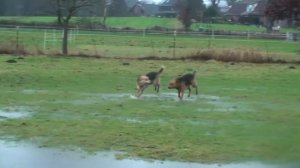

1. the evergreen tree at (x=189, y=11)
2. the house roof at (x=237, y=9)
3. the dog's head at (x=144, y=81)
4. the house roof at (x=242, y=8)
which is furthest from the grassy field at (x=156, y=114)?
the house roof at (x=237, y=9)

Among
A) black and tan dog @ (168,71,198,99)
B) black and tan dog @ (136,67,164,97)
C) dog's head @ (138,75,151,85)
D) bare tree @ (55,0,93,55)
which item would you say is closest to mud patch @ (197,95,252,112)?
black and tan dog @ (168,71,198,99)

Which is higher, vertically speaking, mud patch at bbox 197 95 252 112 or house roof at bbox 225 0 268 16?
house roof at bbox 225 0 268 16

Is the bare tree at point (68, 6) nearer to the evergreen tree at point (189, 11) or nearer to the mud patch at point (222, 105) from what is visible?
the mud patch at point (222, 105)

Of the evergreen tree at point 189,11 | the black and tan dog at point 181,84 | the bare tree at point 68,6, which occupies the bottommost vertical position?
the black and tan dog at point 181,84

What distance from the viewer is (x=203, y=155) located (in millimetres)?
9180

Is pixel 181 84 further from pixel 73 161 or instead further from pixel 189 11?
pixel 189 11

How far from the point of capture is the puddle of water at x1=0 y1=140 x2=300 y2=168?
27.8ft

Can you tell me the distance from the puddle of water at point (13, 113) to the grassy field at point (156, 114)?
44mm

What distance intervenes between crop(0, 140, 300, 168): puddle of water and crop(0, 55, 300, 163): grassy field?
1.01 ft

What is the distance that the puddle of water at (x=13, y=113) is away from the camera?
1290 centimetres

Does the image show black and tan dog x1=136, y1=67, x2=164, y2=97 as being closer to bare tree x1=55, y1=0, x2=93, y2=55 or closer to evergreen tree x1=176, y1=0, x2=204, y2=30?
bare tree x1=55, y1=0, x2=93, y2=55

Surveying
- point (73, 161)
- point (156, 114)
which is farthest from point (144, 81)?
point (73, 161)

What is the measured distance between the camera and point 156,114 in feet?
44.5

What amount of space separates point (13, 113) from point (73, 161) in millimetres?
5057
